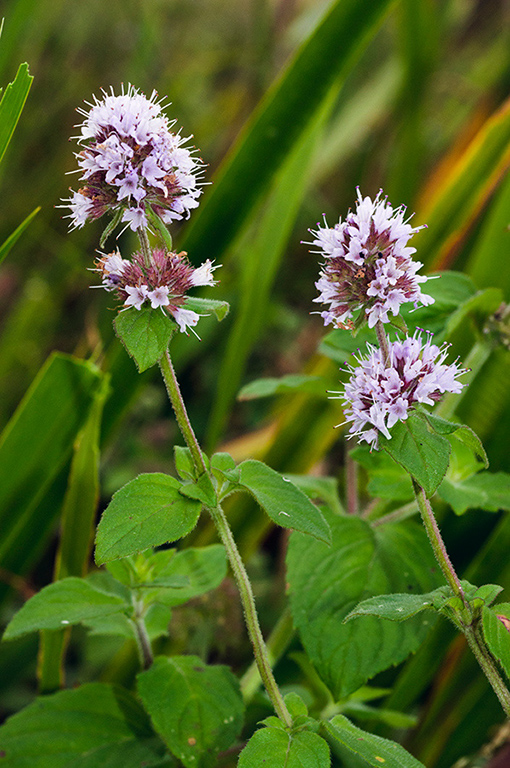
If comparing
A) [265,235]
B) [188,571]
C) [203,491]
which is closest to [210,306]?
[203,491]

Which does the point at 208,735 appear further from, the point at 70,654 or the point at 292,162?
the point at 292,162

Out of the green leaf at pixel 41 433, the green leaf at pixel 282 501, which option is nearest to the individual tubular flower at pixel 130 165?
the green leaf at pixel 282 501

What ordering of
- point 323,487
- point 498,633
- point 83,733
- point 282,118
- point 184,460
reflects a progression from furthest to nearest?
point 282,118, point 323,487, point 83,733, point 184,460, point 498,633

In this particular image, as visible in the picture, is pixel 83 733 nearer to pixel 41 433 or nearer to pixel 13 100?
pixel 41 433

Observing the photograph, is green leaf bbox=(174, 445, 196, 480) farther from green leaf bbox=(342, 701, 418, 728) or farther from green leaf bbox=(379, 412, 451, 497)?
green leaf bbox=(342, 701, 418, 728)

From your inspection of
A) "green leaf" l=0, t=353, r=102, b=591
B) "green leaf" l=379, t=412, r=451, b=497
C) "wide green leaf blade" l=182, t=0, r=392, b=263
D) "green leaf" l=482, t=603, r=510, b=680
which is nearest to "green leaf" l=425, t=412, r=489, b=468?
"green leaf" l=379, t=412, r=451, b=497

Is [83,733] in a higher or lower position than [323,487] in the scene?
lower

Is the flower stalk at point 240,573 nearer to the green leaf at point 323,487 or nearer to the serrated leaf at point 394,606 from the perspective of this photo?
the serrated leaf at point 394,606
